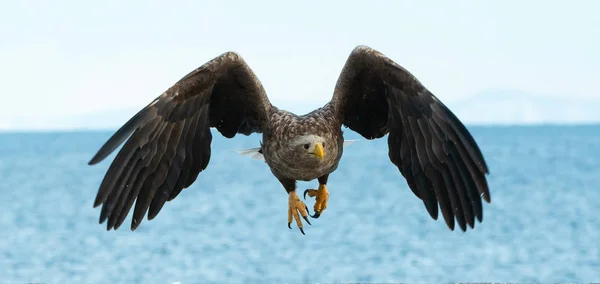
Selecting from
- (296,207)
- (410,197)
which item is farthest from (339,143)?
(410,197)

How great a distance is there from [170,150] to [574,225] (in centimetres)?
3036

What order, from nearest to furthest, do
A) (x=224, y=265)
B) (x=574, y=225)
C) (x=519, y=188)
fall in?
(x=224, y=265)
(x=574, y=225)
(x=519, y=188)

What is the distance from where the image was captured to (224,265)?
27.5 meters

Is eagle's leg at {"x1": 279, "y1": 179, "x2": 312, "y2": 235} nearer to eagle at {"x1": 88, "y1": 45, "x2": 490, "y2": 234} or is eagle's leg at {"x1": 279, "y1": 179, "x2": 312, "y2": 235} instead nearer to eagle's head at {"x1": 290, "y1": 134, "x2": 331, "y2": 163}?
eagle at {"x1": 88, "y1": 45, "x2": 490, "y2": 234}

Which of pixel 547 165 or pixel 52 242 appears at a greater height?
pixel 547 165

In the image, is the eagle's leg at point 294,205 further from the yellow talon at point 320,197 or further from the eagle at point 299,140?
the yellow talon at point 320,197

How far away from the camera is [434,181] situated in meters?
8.14

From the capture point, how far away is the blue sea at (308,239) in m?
→ 26.1

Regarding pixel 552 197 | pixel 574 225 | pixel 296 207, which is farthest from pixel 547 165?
pixel 296 207

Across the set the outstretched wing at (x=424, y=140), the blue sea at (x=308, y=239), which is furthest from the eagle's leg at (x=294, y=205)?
the blue sea at (x=308, y=239)

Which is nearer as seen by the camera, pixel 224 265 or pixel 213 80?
pixel 213 80

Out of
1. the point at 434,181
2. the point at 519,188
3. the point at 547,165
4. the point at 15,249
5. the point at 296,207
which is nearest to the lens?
the point at 434,181

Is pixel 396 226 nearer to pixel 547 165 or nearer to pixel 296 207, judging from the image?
pixel 296 207

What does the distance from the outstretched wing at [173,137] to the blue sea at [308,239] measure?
362cm
